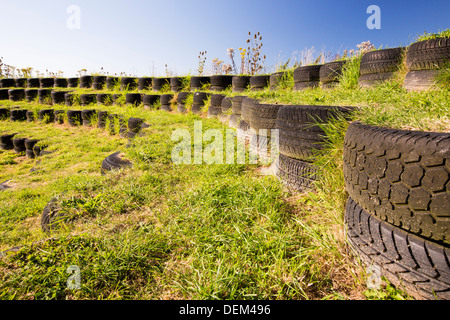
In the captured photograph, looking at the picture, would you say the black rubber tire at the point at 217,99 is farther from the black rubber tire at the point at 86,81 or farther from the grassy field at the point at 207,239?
the black rubber tire at the point at 86,81

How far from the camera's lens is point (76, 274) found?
142cm

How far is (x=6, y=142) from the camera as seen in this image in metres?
8.03

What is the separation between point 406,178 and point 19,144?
9712mm

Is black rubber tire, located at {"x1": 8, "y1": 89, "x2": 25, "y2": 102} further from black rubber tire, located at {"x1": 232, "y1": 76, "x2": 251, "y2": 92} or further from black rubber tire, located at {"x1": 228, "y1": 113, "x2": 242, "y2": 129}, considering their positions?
black rubber tire, located at {"x1": 228, "y1": 113, "x2": 242, "y2": 129}

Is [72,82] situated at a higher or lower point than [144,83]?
higher

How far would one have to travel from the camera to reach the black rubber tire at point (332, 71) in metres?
4.41

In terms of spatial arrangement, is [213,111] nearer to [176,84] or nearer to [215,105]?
[215,105]

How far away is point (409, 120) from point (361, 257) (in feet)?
2.66

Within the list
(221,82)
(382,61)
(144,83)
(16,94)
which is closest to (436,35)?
(382,61)

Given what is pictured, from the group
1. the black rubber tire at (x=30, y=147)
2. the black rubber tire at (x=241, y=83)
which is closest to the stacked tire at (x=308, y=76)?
the black rubber tire at (x=241, y=83)

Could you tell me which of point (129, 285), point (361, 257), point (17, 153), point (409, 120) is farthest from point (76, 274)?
point (17, 153)

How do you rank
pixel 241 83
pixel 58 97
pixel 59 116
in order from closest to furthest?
pixel 241 83
pixel 59 116
pixel 58 97

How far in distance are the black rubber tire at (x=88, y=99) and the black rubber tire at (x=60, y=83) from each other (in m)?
3.65
